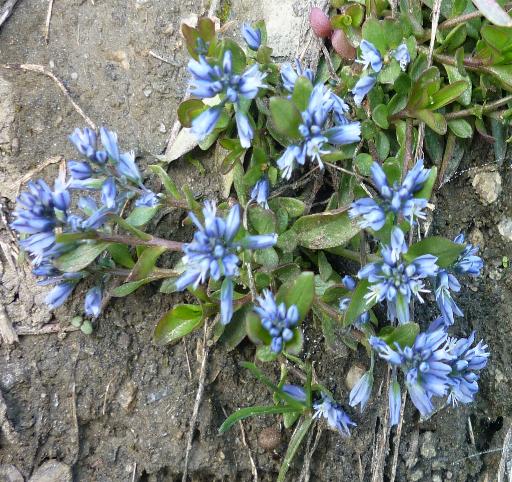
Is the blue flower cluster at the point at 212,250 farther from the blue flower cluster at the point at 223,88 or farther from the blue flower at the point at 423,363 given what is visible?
the blue flower at the point at 423,363

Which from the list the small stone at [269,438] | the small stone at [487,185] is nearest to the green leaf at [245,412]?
the small stone at [269,438]

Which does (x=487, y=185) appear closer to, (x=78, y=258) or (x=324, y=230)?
(x=324, y=230)

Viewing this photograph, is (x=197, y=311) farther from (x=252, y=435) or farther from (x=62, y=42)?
(x=62, y=42)

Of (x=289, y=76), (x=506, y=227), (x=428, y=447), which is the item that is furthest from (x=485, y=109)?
(x=428, y=447)

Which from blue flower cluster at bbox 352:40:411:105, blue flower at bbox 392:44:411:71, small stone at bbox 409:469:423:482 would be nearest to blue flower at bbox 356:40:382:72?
blue flower cluster at bbox 352:40:411:105

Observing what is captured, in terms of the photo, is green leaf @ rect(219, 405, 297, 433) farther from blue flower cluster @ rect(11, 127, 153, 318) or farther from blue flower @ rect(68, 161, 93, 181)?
blue flower @ rect(68, 161, 93, 181)
